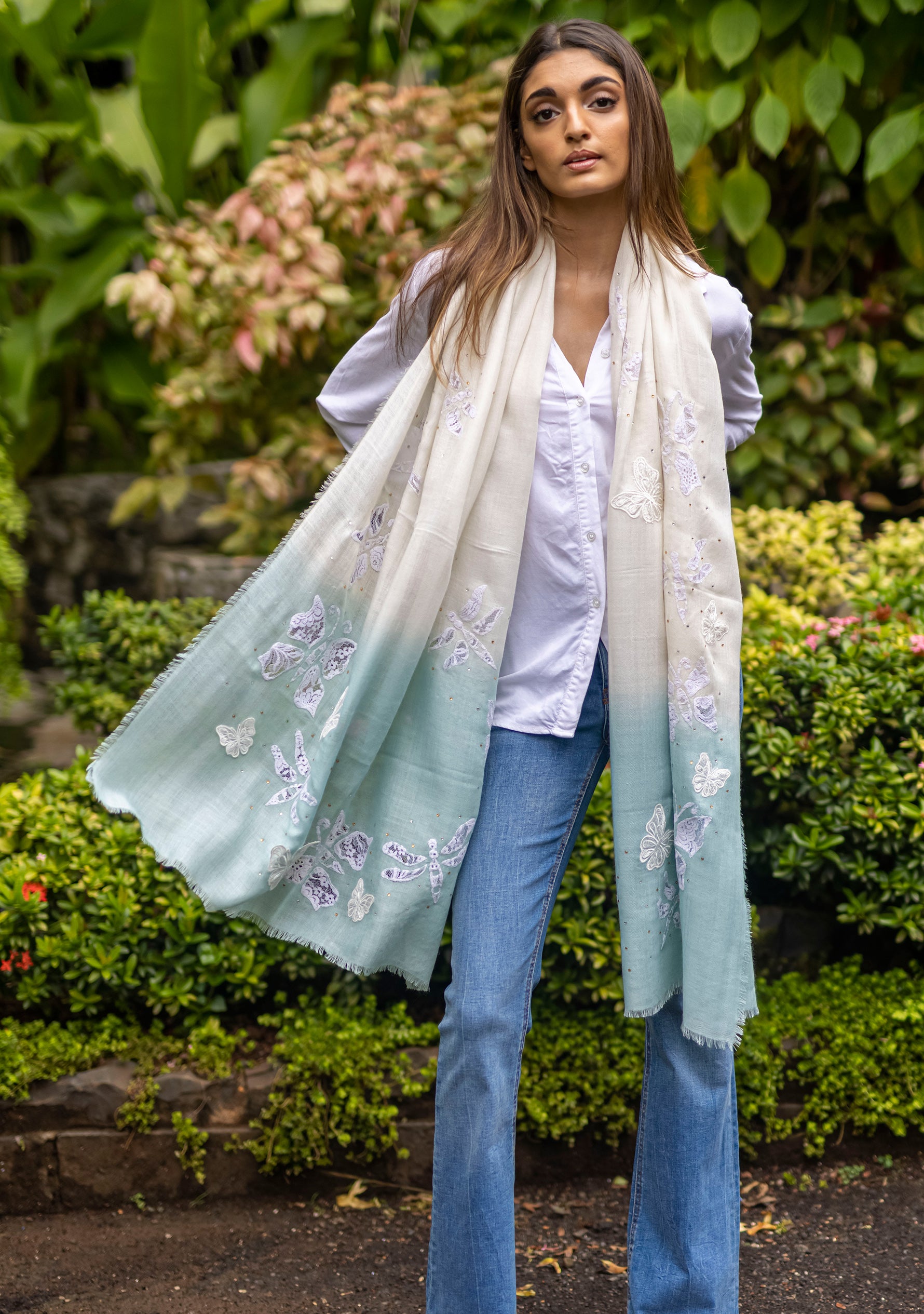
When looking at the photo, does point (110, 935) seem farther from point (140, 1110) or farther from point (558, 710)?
point (558, 710)

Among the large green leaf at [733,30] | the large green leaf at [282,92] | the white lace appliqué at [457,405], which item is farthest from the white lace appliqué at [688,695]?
the large green leaf at [282,92]

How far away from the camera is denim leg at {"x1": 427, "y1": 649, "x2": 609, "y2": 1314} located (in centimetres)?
183

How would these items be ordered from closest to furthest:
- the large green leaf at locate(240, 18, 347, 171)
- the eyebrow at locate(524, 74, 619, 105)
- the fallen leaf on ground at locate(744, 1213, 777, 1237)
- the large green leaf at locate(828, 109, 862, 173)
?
the eyebrow at locate(524, 74, 619, 105)
the fallen leaf on ground at locate(744, 1213, 777, 1237)
the large green leaf at locate(828, 109, 862, 173)
the large green leaf at locate(240, 18, 347, 171)

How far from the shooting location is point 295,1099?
8.65 feet

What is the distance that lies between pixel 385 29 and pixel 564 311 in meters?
3.46

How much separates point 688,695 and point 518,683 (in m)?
0.26

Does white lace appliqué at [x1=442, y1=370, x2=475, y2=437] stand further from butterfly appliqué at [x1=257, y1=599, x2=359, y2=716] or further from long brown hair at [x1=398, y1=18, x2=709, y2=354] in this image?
butterfly appliqué at [x1=257, y1=599, x2=359, y2=716]

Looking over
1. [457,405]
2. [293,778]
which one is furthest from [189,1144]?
[457,405]

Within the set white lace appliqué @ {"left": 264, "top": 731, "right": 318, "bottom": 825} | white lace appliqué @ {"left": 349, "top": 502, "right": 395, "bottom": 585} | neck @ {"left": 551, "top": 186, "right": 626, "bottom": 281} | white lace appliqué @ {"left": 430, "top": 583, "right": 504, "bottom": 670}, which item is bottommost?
white lace appliqué @ {"left": 264, "top": 731, "right": 318, "bottom": 825}

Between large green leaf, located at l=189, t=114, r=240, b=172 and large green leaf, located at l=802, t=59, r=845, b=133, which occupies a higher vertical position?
large green leaf, located at l=189, t=114, r=240, b=172

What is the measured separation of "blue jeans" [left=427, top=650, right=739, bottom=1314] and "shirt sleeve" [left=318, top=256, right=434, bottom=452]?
59 centimetres

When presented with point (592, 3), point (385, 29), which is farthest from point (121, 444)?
point (592, 3)

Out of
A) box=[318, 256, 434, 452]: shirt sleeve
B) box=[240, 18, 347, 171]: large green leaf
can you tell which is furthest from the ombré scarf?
box=[240, 18, 347, 171]: large green leaf

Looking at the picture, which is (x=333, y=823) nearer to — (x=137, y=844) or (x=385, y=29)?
(x=137, y=844)
